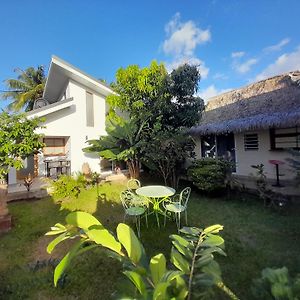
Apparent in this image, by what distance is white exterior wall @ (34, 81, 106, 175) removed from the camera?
13.5 m

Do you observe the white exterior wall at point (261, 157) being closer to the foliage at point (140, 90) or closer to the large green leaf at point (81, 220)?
the foliage at point (140, 90)

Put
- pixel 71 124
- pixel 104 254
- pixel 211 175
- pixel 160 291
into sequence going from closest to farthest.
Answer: pixel 160 291, pixel 104 254, pixel 211 175, pixel 71 124

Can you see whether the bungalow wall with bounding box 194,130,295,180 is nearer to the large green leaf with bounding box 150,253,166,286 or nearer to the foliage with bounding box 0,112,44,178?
the foliage with bounding box 0,112,44,178

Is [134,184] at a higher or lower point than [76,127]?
lower

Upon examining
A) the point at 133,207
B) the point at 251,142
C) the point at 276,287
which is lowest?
the point at 133,207

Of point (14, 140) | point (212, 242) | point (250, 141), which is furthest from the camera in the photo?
point (250, 141)

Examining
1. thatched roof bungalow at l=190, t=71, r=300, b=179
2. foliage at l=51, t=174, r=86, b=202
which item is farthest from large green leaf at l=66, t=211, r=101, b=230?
thatched roof bungalow at l=190, t=71, r=300, b=179

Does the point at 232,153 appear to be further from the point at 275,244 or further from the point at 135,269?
the point at 135,269

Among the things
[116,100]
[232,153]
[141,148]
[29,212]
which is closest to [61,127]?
[116,100]

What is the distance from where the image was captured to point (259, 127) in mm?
11039

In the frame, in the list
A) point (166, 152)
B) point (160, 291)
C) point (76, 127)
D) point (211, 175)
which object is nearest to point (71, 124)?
point (76, 127)

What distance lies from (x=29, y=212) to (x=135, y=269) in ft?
27.5

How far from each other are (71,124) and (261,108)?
10.5 meters

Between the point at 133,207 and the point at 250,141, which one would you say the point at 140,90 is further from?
the point at 133,207
